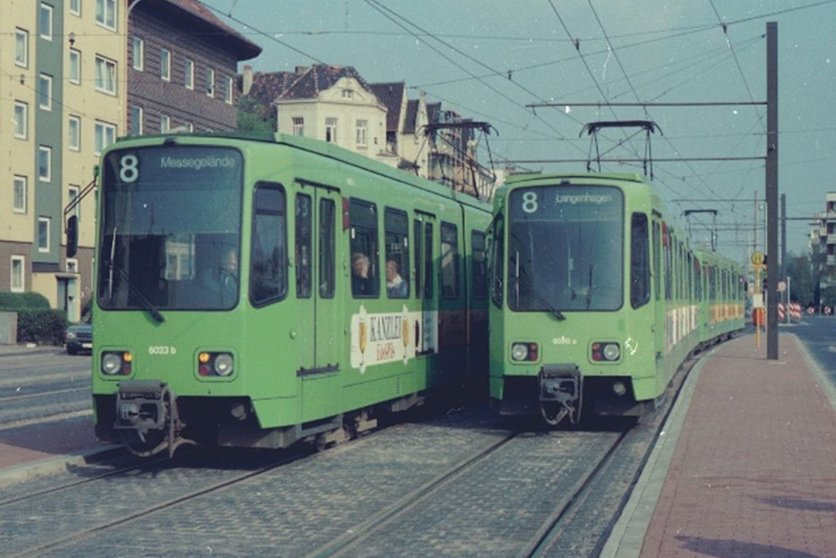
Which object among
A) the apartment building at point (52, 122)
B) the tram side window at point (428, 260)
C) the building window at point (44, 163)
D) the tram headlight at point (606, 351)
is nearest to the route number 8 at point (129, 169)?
the tram side window at point (428, 260)

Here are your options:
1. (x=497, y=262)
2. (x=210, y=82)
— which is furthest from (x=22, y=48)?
(x=497, y=262)

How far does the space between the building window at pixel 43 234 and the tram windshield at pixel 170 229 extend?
41819mm

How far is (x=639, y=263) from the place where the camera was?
57.2 feet

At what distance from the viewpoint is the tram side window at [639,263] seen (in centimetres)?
1727

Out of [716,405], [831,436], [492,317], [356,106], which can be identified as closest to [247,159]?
[492,317]

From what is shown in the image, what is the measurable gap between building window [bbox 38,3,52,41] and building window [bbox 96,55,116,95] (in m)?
3.52

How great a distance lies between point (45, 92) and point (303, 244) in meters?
41.8

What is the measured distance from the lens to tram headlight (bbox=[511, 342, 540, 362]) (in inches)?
682

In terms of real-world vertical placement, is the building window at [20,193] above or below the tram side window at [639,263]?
above

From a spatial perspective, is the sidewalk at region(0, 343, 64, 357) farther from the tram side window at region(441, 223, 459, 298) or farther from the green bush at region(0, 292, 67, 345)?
the tram side window at region(441, 223, 459, 298)

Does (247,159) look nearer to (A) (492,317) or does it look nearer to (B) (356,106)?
(A) (492,317)

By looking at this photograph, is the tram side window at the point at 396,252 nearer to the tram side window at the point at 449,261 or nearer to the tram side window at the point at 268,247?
the tram side window at the point at 449,261

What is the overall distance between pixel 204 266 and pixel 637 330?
6.17 m

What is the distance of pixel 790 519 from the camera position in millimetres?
10367
